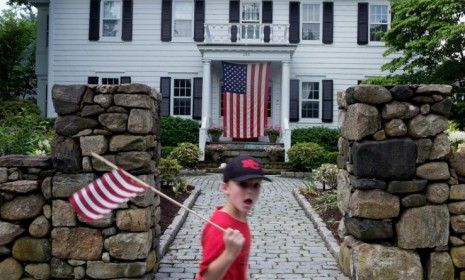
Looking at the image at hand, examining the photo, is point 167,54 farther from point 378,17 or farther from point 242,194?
point 242,194

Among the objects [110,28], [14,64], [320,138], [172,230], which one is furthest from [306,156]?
[14,64]

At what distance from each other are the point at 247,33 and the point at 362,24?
16.9 ft

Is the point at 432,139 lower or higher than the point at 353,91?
lower

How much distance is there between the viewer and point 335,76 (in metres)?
23.1

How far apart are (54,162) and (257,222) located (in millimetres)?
5168

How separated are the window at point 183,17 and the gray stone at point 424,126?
18689 mm

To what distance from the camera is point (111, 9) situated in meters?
23.5

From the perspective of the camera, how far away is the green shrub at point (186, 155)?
17.9 m

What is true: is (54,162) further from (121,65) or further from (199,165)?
(121,65)

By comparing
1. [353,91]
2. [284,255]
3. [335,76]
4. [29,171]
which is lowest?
[284,255]

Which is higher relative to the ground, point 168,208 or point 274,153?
point 274,153

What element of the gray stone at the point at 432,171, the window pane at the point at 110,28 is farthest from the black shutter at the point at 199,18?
the gray stone at the point at 432,171

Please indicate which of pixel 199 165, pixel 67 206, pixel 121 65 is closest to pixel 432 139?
pixel 67 206

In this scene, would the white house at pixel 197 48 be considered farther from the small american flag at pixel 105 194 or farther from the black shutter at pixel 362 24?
the small american flag at pixel 105 194
